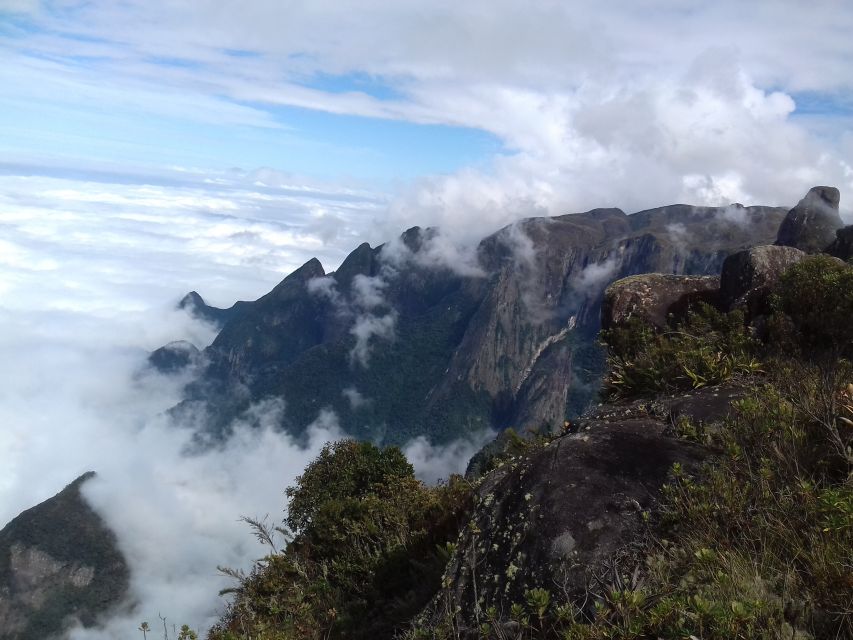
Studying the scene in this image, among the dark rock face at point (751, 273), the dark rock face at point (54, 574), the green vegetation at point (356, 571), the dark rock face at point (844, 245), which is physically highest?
the dark rock face at point (844, 245)

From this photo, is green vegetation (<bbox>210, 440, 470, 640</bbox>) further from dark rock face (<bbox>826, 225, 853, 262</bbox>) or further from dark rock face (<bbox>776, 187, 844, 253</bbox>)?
dark rock face (<bbox>776, 187, 844, 253</bbox>)

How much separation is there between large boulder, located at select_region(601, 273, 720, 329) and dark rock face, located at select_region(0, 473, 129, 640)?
530 ft

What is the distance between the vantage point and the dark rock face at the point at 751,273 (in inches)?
667

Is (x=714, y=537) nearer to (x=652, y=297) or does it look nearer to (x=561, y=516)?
(x=561, y=516)

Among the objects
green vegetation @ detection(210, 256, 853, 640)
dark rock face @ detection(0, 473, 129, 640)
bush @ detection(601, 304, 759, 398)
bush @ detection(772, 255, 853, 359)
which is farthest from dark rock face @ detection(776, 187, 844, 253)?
dark rock face @ detection(0, 473, 129, 640)

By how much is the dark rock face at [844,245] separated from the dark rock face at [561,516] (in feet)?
78.9

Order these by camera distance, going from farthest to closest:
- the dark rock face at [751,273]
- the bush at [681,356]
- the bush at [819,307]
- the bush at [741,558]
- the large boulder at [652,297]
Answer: the large boulder at [652,297]
the dark rock face at [751,273]
the bush at [819,307]
the bush at [681,356]
the bush at [741,558]

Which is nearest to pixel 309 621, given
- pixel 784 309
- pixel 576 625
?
pixel 576 625

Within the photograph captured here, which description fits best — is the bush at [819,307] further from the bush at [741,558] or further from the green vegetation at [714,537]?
the bush at [741,558]

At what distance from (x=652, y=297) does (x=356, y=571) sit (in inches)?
485

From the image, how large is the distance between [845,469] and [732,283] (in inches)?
553

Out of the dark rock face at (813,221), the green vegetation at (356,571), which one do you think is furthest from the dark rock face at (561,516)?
the dark rock face at (813,221)

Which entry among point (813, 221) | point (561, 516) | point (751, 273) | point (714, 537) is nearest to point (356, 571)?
point (561, 516)

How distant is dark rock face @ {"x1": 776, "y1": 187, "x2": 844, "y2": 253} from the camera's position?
181 feet
